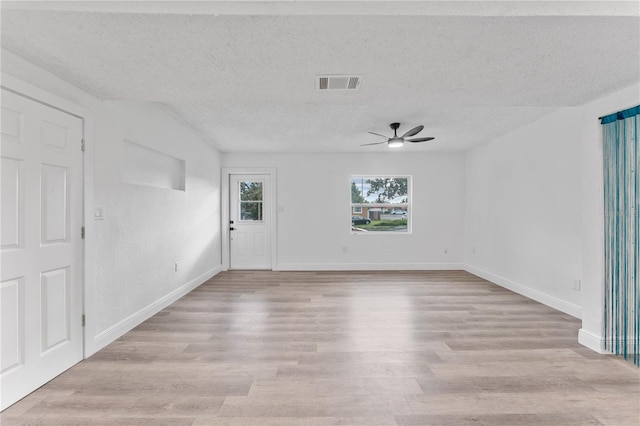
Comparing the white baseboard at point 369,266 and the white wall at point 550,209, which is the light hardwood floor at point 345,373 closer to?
the white wall at point 550,209

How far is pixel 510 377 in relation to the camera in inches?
84.8

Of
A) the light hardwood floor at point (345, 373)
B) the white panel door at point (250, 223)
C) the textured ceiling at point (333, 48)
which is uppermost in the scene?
the textured ceiling at point (333, 48)

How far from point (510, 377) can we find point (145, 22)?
3284 millimetres

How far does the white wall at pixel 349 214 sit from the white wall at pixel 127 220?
2.08 m

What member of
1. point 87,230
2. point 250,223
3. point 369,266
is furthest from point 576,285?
point 250,223

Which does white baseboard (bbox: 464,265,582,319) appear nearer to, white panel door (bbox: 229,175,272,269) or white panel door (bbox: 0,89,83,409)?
white panel door (bbox: 229,175,272,269)

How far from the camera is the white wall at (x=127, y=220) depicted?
2.45 metres

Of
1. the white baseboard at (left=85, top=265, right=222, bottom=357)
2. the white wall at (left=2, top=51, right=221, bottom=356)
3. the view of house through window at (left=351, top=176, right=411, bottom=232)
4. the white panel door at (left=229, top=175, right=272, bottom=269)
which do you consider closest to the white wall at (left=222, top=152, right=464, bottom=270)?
the view of house through window at (left=351, top=176, right=411, bottom=232)

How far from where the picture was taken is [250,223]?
625 cm

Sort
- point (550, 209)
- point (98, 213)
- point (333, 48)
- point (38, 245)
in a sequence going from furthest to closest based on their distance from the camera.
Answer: point (550, 209), point (98, 213), point (38, 245), point (333, 48)

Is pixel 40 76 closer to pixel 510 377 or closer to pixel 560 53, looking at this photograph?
pixel 560 53

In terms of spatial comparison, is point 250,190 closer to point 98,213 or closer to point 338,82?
point 98,213

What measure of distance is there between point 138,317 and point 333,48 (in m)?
3.26

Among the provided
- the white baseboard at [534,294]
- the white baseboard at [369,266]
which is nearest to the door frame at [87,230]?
the white baseboard at [369,266]
